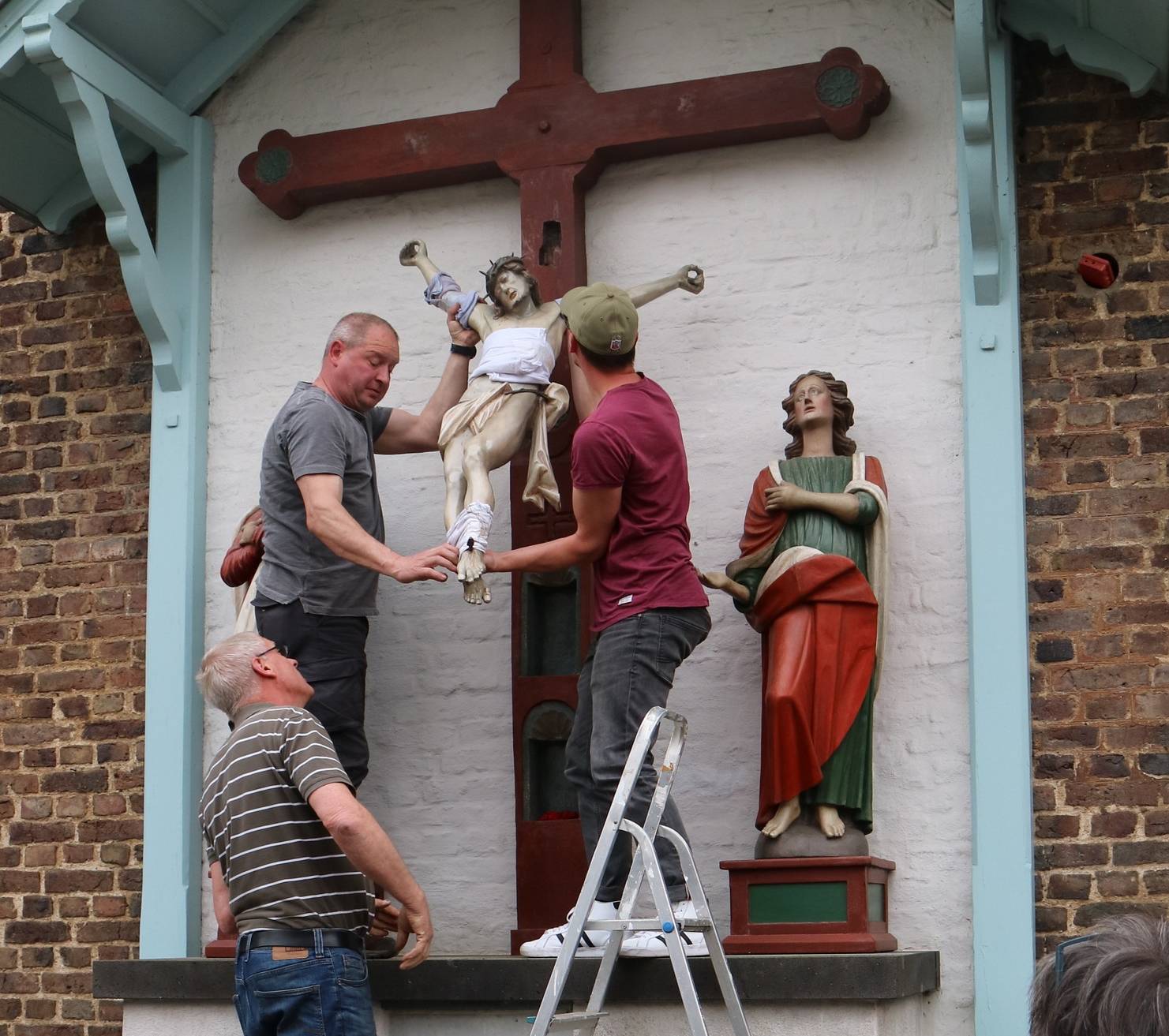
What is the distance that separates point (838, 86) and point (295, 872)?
2.93m

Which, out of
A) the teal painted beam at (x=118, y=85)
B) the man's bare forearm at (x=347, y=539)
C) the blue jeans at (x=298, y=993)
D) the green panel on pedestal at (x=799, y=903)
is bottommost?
the blue jeans at (x=298, y=993)

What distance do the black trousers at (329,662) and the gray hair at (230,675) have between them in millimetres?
875

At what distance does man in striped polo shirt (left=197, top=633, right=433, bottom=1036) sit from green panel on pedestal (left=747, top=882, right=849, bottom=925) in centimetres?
108

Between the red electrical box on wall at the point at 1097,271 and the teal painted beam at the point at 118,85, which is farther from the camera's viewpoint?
the teal painted beam at the point at 118,85

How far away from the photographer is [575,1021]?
4414 mm

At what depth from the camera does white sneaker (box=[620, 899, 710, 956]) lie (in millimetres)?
4621

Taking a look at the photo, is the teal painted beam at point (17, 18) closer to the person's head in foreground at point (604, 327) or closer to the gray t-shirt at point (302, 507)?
the gray t-shirt at point (302, 507)

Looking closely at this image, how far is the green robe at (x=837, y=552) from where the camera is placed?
5281 mm

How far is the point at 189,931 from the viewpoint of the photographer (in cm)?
605

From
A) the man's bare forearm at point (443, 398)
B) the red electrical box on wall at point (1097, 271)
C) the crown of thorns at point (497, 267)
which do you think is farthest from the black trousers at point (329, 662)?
the red electrical box on wall at point (1097, 271)

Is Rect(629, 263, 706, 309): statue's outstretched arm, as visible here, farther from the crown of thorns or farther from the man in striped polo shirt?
the man in striped polo shirt

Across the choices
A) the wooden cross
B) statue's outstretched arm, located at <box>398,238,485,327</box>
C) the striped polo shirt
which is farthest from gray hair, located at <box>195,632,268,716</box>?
statue's outstretched arm, located at <box>398,238,485,327</box>

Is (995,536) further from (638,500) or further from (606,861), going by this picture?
(606,861)

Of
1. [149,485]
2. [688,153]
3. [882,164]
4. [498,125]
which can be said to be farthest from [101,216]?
[882,164]
